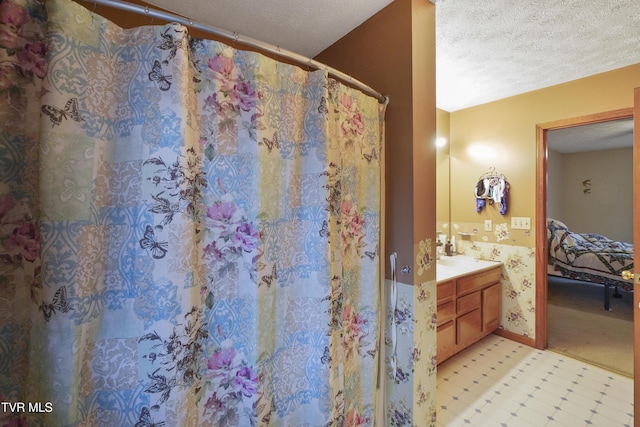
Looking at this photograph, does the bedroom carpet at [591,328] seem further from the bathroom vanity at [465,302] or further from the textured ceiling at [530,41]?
the textured ceiling at [530,41]

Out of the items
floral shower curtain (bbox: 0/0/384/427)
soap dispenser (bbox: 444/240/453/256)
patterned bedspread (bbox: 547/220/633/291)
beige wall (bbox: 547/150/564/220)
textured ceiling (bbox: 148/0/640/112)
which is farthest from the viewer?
beige wall (bbox: 547/150/564/220)

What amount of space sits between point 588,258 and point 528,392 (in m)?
2.66

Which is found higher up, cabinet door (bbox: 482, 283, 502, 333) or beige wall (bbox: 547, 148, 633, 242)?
beige wall (bbox: 547, 148, 633, 242)

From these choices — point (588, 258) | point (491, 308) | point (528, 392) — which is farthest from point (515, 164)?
point (588, 258)

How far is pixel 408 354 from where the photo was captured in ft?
4.04

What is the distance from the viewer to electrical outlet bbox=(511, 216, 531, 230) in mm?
2424

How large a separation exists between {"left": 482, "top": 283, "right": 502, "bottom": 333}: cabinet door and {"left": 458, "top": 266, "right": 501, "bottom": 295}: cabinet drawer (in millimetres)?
70

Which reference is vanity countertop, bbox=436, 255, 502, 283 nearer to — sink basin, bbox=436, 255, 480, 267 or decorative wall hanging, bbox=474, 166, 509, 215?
sink basin, bbox=436, 255, 480, 267

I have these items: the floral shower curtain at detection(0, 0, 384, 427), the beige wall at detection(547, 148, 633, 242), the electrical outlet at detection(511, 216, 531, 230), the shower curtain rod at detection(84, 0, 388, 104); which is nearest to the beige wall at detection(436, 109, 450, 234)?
the electrical outlet at detection(511, 216, 531, 230)

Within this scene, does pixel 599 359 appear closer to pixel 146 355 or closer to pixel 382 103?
pixel 382 103

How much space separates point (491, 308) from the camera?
244cm

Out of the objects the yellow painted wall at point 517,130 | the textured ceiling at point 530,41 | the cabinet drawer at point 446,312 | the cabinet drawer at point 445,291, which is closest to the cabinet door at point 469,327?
the cabinet drawer at point 446,312

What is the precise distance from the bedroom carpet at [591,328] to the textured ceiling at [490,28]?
2.39m

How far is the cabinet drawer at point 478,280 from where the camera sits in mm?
2098
